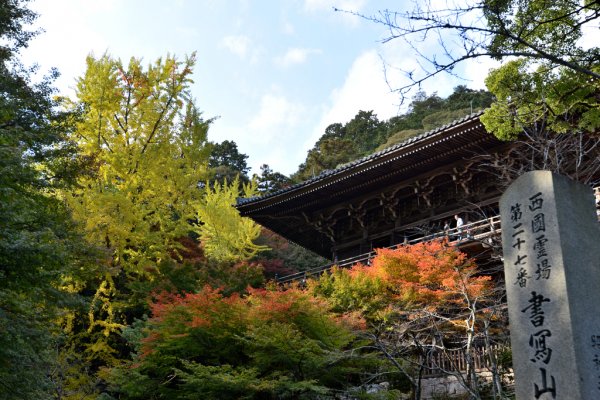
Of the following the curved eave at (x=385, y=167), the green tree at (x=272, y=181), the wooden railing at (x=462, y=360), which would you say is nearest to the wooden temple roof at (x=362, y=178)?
the curved eave at (x=385, y=167)

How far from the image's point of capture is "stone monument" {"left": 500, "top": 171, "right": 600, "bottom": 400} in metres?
4.02

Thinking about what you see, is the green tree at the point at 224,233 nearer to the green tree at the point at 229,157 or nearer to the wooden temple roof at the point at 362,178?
the wooden temple roof at the point at 362,178

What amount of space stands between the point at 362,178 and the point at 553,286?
1083cm

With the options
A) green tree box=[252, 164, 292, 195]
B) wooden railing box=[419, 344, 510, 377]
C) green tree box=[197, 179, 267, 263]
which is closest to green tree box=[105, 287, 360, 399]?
wooden railing box=[419, 344, 510, 377]

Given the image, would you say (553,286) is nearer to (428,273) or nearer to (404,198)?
(428,273)

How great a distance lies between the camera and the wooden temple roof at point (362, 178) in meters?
12.8

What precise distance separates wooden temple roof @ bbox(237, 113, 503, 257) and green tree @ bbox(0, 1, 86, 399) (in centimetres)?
709

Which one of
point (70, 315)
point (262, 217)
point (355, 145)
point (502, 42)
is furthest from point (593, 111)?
point (355, 145)

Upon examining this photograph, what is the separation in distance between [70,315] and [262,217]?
705 centimetres

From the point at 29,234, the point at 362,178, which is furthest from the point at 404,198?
the point at 29,234

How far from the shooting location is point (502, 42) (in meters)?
6.43

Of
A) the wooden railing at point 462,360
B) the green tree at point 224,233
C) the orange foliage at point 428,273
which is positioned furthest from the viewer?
the green tree at point 224,233

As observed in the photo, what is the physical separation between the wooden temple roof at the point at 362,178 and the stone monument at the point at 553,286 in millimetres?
7642

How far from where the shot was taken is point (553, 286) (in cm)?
424
